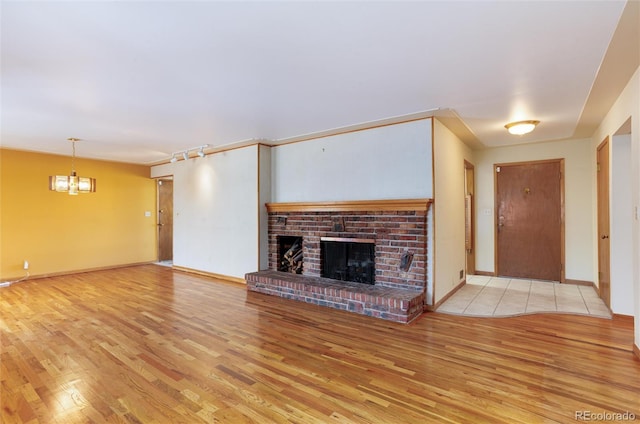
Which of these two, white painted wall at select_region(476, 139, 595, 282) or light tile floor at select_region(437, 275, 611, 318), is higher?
white painted wall at select_region(476, 139, 595, 282)

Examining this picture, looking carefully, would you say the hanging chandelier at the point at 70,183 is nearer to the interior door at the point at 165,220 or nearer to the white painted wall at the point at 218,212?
the white painted wall at the point at 218,212

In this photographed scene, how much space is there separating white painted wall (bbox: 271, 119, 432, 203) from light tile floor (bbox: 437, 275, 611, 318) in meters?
1.55

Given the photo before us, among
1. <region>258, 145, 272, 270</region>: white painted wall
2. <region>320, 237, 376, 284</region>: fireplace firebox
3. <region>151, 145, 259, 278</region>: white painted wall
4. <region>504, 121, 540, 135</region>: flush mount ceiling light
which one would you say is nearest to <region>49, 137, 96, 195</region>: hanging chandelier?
<region>151, 145, 259, 278</region>: white painted wall

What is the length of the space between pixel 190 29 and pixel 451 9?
159 cm

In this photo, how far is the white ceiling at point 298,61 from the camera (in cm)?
182

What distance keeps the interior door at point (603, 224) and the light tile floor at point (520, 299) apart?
227 millimetres

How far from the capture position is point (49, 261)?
605 cm

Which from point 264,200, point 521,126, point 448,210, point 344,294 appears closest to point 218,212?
point 264,200

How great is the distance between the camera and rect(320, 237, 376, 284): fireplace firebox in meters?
4.27

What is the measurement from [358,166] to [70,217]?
5.96m

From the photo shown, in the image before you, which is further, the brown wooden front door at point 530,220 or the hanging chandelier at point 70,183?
the brown wooden front door at point 530,220

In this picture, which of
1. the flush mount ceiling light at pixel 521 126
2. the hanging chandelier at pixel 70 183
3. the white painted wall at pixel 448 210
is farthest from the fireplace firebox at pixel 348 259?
the hanging chandelier at pixel 70 183

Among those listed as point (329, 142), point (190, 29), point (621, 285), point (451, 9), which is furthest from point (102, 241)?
point (621, 285)

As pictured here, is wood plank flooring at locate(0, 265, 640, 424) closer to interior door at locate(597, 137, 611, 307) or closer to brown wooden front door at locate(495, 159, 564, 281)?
interior door at locate(597, 137, 611, 307)
